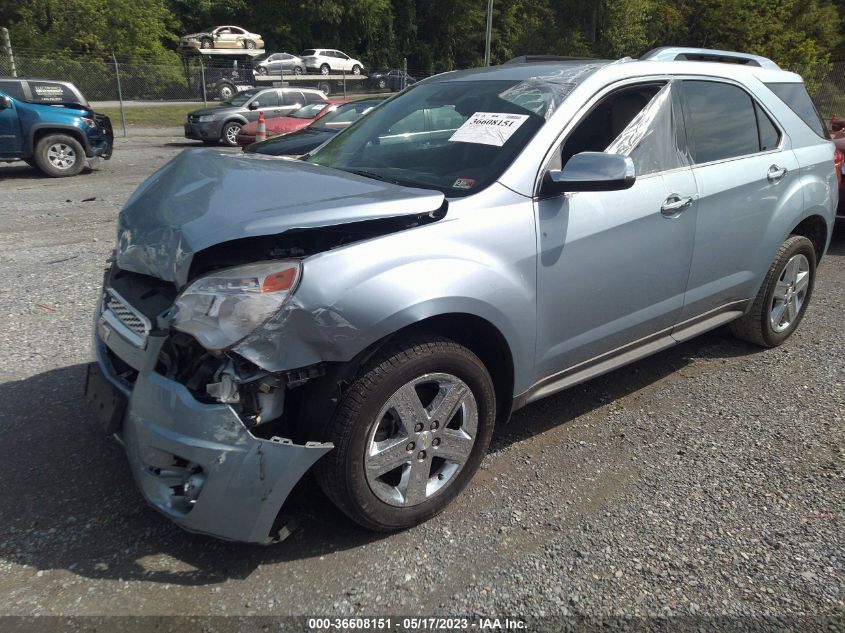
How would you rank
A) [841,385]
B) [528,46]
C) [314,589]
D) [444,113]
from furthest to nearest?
[528,46]
[841,385]
[444,113]
[314,589]

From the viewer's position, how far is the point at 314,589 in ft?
8.00

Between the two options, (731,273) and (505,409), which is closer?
(505,409)

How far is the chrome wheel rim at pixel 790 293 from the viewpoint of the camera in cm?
448

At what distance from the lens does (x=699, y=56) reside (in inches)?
166

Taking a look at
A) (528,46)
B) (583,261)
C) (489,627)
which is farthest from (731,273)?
(528,46)

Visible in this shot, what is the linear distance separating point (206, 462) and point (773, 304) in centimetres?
384

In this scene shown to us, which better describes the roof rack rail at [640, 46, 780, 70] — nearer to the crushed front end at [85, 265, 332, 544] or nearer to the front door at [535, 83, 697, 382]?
the front door at [535, 83, 697, 382]

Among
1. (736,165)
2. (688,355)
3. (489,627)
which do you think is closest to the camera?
(489,627)

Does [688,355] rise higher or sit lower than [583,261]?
lower

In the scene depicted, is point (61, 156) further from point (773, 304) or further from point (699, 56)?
point (773, 304)

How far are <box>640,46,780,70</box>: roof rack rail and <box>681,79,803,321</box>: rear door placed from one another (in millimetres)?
238

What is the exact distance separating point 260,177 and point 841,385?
11.9 ft

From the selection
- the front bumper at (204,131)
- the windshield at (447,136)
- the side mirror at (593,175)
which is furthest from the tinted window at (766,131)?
the front bumper at (204,131)

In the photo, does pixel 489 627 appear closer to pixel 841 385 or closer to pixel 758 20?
pixel 841 385
